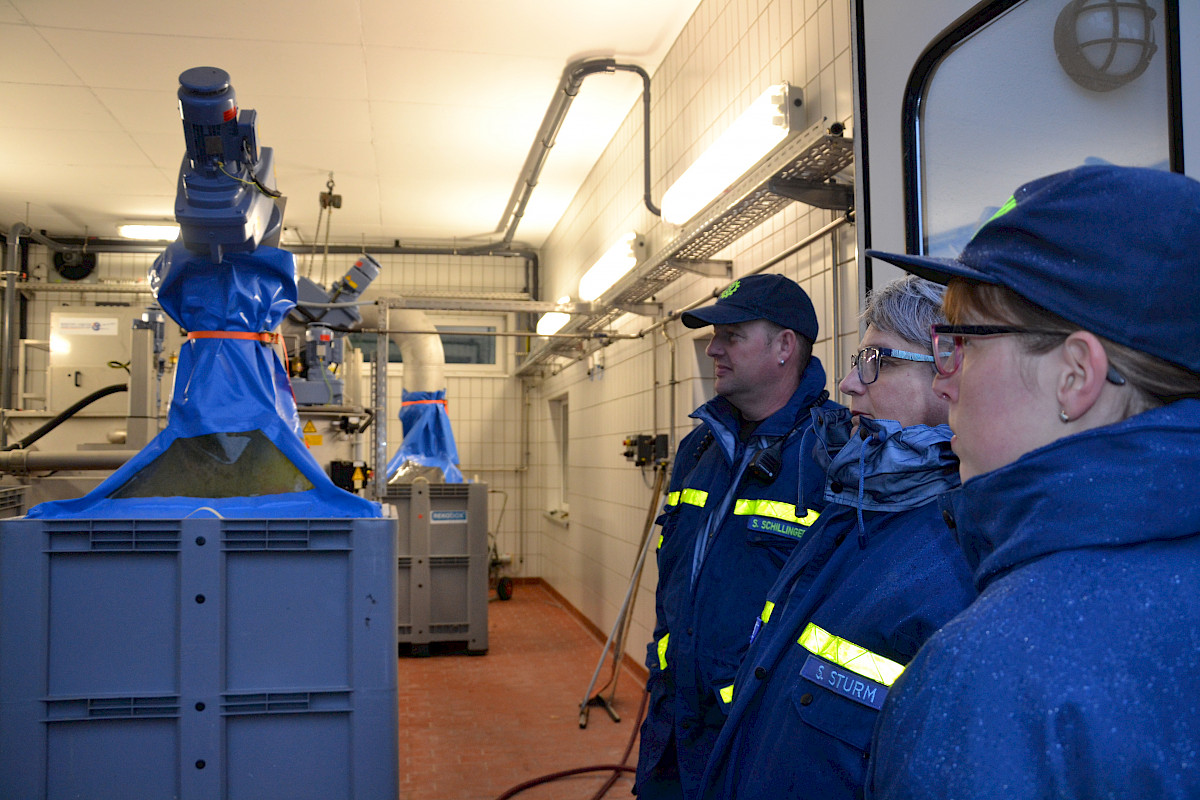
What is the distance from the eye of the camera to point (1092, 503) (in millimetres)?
566

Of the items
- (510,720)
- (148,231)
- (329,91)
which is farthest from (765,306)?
(148,231)

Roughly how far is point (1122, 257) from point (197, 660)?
2137 mm

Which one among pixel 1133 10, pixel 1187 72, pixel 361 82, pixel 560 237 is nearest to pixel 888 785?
pixel 1187 72

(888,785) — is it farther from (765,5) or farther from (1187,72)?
(765,5)

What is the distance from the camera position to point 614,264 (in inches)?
204

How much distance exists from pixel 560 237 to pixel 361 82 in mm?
3354

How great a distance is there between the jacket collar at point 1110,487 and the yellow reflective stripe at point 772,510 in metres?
1.19

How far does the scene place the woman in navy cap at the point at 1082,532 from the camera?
54cm

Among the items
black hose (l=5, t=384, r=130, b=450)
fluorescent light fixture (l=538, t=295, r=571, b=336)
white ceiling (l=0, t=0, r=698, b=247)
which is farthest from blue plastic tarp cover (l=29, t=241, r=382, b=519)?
fluorescent light fixture (l=538, t=295, r=571, b=336)

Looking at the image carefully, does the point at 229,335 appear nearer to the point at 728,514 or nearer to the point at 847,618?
the point at 728,514

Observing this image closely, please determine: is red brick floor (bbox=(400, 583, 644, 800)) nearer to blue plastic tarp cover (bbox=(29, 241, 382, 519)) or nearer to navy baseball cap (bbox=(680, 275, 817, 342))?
blue plastic tarp cover (bbox=(29, 241, 382, 519))

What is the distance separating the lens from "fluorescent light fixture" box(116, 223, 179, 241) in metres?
8.36

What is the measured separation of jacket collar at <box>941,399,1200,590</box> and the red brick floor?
3493 millimetres

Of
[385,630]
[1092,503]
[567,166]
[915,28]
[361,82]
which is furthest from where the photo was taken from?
[567,166]
